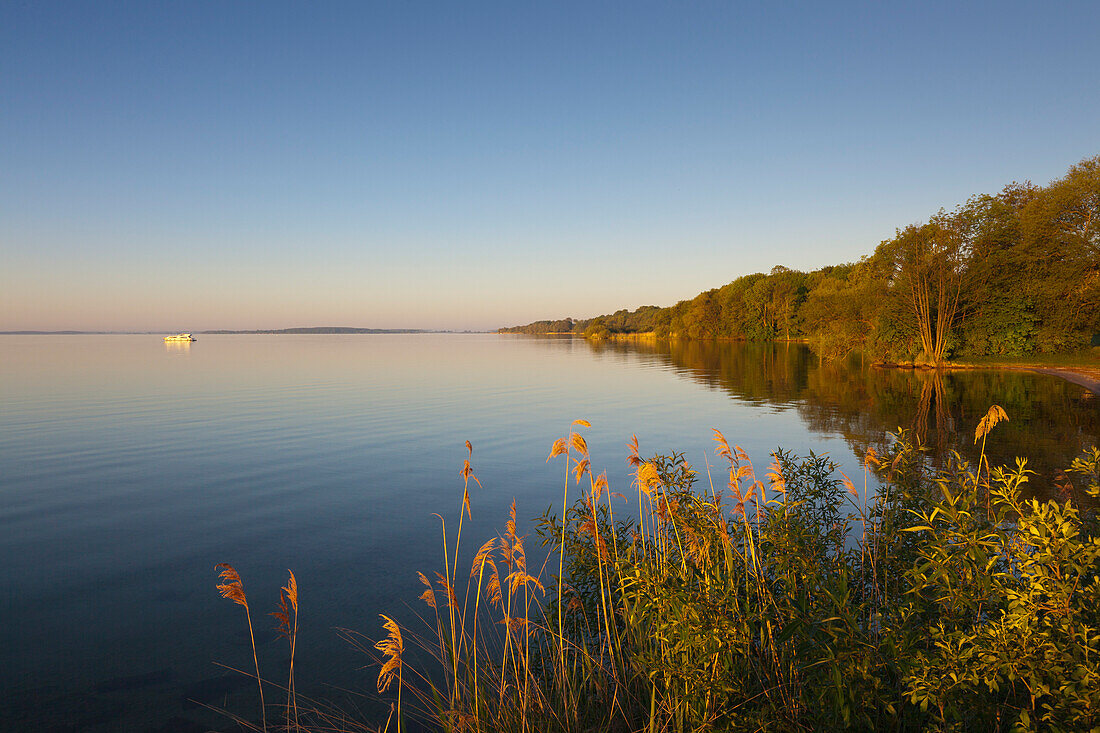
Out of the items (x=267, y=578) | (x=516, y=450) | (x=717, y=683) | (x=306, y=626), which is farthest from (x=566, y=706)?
(x=516, y=450)

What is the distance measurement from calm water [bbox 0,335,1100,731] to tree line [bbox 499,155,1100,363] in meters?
14.0

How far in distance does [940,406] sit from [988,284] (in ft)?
109

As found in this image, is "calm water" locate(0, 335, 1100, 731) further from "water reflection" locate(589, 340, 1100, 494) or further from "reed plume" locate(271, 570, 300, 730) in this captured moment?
"reed plume" locate(271, 570, 300, 730)

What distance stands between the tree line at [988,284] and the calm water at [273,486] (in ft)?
46.0

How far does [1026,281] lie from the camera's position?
50656 millimetres

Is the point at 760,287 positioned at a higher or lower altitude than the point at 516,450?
higher

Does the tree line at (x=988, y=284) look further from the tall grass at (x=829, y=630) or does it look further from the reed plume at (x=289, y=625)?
the reed plume at (x=289, y=625)

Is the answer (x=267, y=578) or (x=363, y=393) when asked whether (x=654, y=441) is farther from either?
(x=363, y=393)

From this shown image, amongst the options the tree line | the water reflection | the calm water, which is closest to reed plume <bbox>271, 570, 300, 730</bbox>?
the calm water

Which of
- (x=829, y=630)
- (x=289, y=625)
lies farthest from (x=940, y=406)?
(x=289, y=625)

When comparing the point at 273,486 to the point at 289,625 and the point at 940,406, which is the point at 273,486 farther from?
the point at 940,406

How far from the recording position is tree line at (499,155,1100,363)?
45.4 meters

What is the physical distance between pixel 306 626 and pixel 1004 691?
27.7ft

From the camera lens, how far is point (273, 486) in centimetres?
1598
